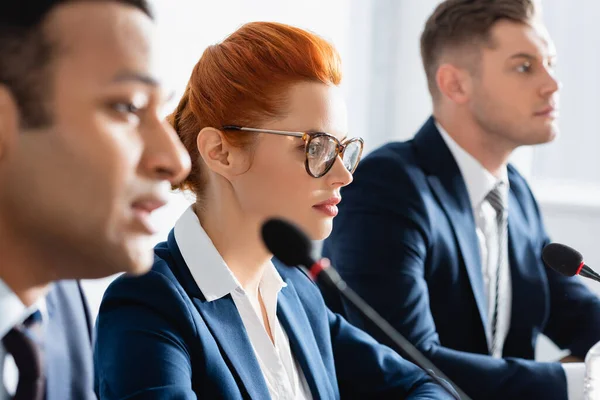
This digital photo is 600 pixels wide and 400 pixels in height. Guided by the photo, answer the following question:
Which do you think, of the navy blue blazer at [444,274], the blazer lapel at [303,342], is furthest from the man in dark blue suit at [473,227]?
the blazer lapel at [303,342]

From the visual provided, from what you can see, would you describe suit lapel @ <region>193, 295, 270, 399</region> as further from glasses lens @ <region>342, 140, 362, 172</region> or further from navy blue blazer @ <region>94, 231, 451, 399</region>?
glasses lens @ <region>342, 140, 362, 172</region>

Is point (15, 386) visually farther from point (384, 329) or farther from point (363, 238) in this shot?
point (363, 238)

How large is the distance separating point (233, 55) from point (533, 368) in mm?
Result: 1058

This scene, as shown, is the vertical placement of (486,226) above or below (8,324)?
below

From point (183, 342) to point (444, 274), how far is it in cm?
105

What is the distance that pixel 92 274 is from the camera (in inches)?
38.7

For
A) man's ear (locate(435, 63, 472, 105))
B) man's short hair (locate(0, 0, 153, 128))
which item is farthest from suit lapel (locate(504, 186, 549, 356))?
man's short hair (locate(0, 0, 153, 128))

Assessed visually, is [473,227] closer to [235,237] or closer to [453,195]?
[453,195]

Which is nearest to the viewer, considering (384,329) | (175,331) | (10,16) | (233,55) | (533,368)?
(10,16)

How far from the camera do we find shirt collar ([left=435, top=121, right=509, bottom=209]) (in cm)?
251

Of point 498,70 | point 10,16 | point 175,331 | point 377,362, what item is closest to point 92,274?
point 10,16

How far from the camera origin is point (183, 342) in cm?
145

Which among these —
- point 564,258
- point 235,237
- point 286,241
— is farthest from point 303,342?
point 286,241

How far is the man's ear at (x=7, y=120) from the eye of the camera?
0.92 metres
